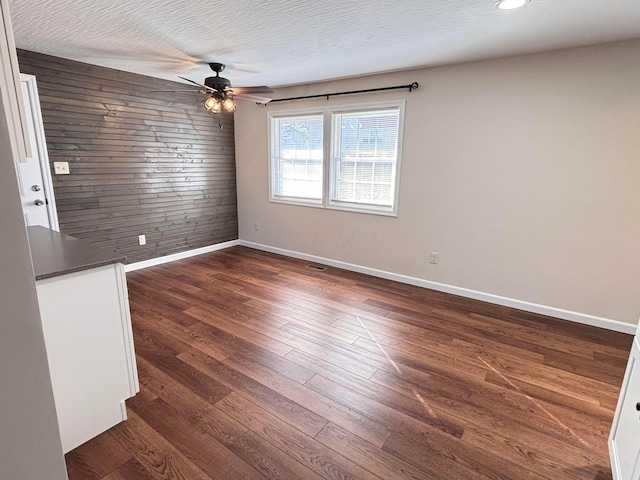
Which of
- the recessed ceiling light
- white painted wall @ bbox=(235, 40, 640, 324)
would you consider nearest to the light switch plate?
white painted wall @ bbox=(235, 40, 640, 324)

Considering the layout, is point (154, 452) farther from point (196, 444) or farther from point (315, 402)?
point (315, 402)

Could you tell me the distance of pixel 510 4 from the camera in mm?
1937

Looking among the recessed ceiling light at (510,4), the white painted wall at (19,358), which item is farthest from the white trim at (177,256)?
the recessed ceiling light at (510,4)

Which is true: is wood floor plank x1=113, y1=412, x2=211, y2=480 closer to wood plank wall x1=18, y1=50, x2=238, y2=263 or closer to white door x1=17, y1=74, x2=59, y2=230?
white door x1=17, y1=74, x2=59, y2=230

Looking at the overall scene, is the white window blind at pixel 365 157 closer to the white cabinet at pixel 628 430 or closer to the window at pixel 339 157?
the window at pixel 339 157

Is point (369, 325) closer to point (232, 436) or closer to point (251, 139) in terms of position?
point (232, 436)

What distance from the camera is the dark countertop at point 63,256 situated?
143cm

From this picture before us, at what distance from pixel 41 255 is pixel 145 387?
100 centimetres

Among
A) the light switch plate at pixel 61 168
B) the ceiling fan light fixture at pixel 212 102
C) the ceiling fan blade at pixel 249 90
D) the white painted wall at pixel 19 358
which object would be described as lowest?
the white painted wall at pixel 19 358

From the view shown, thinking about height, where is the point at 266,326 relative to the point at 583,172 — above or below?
below

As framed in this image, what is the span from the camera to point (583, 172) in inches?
109

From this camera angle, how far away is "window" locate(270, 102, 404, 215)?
3.77 m

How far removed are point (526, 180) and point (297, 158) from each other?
283cm

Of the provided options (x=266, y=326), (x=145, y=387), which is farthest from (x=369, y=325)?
(x=145, y=387)
